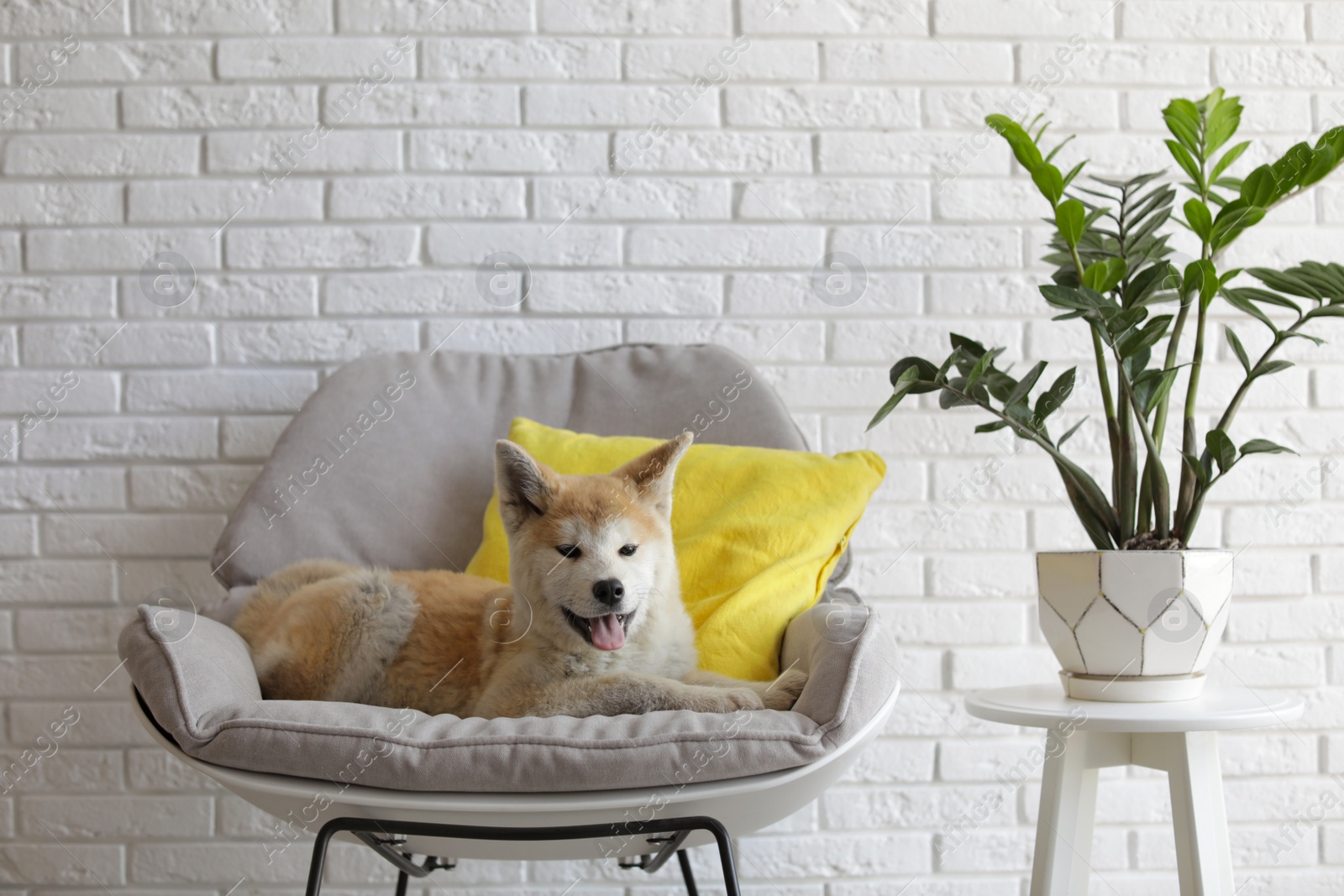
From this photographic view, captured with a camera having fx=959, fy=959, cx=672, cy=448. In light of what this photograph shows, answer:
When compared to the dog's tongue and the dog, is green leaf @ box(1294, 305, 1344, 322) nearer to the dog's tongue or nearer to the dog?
the dog

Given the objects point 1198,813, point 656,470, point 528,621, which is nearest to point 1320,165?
point 1198,813

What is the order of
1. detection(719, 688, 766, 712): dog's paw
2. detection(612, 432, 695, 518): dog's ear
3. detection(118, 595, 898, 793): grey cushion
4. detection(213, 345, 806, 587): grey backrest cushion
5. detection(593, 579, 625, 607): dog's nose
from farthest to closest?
1. detection(213, 345, 806, 587): grey backrest cushion
2. detection(612, 432, 695, 518): dog's ear
3. detection(593, 579, 625, 607): dog's nose
4. detection(719, 688, 766, 712): dog's paw
5. detection(118, 595, 898, 793): grey cushion

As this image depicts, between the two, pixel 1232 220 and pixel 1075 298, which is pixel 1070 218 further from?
pixel 1232 220

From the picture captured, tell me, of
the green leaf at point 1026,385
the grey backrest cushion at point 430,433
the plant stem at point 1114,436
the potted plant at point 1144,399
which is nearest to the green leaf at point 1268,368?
the potted plant at point 1144,399

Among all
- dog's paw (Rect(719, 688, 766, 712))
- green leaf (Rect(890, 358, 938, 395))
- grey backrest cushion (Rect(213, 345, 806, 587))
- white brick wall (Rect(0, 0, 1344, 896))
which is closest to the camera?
dog's paw (Rect(719, 688, 766, 712))

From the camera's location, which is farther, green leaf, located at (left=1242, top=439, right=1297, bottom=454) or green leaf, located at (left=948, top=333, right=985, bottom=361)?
green leaf, located at (left=948, top=333, right=985, bottom=361)

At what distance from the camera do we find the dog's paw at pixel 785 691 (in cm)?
126

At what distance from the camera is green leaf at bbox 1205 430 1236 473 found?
155cm

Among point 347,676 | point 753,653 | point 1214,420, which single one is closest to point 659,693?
point 753,653

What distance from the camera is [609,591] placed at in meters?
1.35

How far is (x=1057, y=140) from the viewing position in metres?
2.29

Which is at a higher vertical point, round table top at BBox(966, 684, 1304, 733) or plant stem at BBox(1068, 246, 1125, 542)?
plant stem at BBox(1068, 246, 1125, 542)

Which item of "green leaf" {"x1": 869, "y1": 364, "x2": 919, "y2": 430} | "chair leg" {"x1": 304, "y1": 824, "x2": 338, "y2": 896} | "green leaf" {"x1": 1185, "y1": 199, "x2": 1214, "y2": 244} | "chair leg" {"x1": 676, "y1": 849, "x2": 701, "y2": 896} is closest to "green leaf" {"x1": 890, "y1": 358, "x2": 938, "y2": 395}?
"green leaf" {"x1": 869, "y1": 364, "x2": 919, "y2": 430}

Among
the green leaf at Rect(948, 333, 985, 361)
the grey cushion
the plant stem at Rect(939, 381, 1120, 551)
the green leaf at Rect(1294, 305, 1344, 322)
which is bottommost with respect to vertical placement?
the grey cushion
